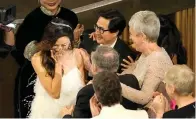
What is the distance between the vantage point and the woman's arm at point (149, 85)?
10.3ft

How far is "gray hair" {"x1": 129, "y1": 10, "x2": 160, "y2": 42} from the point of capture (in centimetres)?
325

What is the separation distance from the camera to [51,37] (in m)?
3.47

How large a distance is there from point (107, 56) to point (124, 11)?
166 cm

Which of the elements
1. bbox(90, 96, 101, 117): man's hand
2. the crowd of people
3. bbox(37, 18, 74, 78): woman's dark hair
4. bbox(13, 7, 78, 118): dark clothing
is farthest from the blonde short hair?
bbox(13, 7, 78, 118): dark clothing

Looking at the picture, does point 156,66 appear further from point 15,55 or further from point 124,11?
point 124,11

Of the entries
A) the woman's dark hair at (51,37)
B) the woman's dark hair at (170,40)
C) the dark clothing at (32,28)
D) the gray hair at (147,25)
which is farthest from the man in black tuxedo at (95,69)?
the dark clothing at (32,28)

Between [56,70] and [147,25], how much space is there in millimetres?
521

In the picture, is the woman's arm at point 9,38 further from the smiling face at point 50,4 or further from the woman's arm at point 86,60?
the woman's arm at point 86,60

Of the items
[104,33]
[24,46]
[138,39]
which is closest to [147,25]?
[138,39]

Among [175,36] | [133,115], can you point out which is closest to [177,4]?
[175,36]

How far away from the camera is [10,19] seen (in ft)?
12.0

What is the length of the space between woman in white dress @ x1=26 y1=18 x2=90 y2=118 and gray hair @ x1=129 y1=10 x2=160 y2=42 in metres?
0.39

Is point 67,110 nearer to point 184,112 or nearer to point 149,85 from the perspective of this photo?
point 149,85

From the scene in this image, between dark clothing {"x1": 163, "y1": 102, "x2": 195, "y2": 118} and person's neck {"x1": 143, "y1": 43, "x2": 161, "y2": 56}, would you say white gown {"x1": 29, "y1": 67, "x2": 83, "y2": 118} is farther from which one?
dark clothing {"x1": 163, "y1": 102, "x2": 195, "y2": 118}
